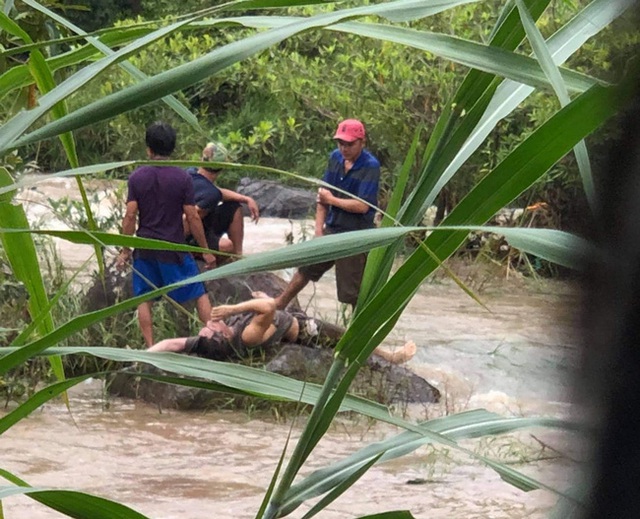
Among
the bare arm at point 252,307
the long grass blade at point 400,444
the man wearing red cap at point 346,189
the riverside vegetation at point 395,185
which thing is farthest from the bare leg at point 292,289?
the long grass blade at point 400,444

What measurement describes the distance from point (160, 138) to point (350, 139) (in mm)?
734

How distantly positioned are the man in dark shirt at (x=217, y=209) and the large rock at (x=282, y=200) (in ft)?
10.5

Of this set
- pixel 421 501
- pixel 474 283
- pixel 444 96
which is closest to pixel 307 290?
pixel 474 283

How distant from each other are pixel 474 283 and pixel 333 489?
5.53m

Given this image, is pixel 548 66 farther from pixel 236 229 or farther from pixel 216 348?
pixel 236 229

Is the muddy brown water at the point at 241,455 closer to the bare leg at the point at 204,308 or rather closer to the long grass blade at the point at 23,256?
the bare leg at the point at 204,308

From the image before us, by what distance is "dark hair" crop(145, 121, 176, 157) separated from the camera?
159 inches

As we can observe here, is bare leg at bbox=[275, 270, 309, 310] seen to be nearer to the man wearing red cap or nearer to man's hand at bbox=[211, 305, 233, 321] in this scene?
the man wearing red cap

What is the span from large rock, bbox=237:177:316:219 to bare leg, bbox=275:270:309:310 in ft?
11.9

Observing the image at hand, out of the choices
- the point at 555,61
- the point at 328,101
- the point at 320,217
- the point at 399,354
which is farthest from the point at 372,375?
the point at 555,61

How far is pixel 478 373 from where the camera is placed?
4.69 metres

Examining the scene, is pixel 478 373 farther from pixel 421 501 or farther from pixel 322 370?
pixel 421 501

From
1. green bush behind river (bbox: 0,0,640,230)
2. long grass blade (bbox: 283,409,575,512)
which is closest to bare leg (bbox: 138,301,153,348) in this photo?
green bush behind river (bbox: 0,0,640,230)

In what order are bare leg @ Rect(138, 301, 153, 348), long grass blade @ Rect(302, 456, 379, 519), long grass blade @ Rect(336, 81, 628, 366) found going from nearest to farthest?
long grass blade @ Rect(336, 81, 628, 366) < long grass blade @ Rect(302, 456, 379, 519) < bare leg @ Rect(138, 301, 153, 348)
